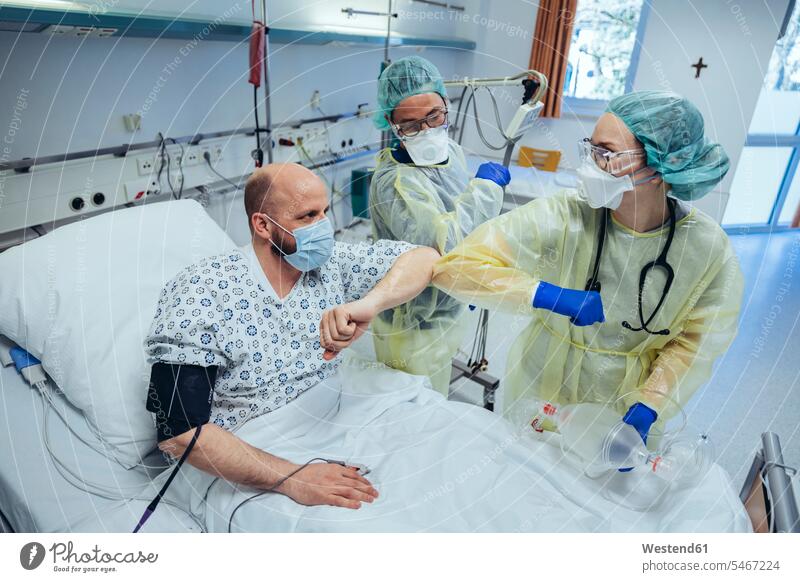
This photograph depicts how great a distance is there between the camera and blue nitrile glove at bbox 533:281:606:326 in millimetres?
1051

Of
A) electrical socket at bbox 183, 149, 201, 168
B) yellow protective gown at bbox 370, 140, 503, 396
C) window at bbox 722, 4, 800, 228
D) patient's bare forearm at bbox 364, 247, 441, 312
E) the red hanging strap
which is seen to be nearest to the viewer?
patient's bare forearm at bbox 364, 247, 441, 312

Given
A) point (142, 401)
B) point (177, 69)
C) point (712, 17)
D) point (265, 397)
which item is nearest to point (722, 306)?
point (265, 397)

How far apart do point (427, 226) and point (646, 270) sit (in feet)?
1.97

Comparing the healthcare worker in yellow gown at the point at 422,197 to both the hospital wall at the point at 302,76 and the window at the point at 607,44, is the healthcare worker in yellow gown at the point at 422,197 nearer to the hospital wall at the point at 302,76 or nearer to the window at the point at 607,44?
the hospital wall at the point at 302,76

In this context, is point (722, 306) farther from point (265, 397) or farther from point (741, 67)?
point (741, 67)

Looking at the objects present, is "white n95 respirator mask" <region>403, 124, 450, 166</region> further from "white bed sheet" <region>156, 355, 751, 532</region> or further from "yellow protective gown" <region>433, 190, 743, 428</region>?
"white bed sheet" <region>156, 355, 751, 532</region>

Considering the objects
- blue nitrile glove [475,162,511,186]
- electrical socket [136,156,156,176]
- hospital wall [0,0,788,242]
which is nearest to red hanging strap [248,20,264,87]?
hospital wall [0,0,788,242]

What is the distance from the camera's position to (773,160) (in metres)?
3.07

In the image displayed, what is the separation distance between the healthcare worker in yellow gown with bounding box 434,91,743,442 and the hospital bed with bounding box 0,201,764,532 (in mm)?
227

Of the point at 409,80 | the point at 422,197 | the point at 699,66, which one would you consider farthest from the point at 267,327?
the point at 699,66

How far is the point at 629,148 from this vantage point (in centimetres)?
103

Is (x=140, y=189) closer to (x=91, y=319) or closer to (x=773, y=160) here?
(x=91, y=319)

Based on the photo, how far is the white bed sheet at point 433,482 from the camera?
95cm
